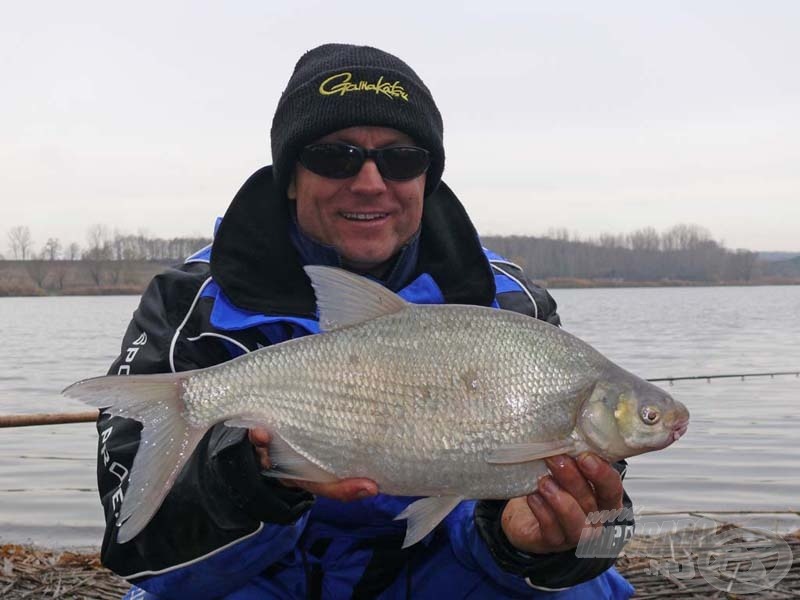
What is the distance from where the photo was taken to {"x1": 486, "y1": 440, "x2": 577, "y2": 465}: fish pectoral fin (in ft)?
8.89

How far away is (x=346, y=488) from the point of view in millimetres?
2787

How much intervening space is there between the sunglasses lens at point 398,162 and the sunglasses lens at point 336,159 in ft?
0.28

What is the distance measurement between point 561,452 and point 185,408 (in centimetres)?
113

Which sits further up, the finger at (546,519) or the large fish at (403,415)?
the large fish at (403,415)

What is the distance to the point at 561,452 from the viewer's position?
2.75 metres

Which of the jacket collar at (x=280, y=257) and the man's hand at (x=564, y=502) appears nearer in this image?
the man's hand at (x=564, y=502)

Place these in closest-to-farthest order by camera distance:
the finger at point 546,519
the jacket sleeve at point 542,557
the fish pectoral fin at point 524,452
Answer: the fish pectoral fin at point 524,452, the finger at point 546,519, the jacket sleeve at point 542,557

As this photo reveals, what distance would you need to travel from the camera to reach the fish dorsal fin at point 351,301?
9.54ft

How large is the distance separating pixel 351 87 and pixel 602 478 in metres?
1.77

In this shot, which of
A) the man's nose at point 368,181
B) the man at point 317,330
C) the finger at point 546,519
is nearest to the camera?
the finger at point 546,519

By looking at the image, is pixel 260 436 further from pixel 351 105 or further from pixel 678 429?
pixel 351 105

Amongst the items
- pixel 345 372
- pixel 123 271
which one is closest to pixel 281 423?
pixel 345 372

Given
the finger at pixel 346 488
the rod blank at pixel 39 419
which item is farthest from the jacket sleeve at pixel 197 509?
the rod blank at pixel 39 419

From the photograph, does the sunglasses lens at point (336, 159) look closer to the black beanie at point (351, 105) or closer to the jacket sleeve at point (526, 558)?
the black beanie at point (351, 105)
